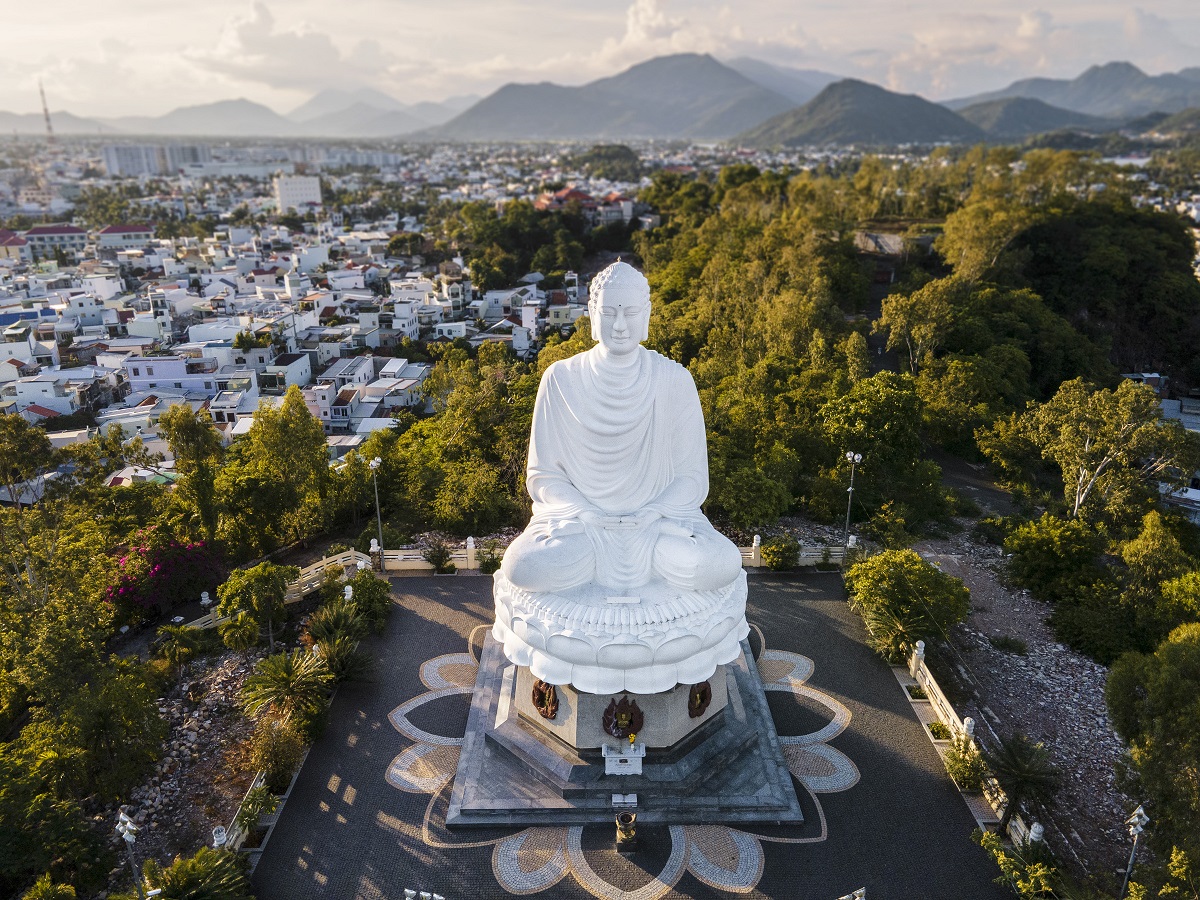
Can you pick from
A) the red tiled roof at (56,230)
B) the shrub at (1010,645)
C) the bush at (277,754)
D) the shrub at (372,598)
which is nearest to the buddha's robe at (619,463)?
the bush at (277,754)

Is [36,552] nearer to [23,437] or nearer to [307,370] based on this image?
[23,437]

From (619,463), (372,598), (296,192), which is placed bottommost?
(372,598)

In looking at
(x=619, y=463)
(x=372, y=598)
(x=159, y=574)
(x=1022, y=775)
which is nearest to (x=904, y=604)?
(x=1022, y=775)

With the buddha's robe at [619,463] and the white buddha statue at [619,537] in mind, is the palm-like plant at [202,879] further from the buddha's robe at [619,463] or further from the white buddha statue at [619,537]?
the buddha's robe at [619,463]

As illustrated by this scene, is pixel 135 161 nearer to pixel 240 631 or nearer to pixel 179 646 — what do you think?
pixel 179 646

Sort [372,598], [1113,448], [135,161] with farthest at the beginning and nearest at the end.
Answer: [135,161] < [1113,448] < [372,598]

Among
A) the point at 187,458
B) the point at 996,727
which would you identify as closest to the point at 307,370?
the point at 187,458

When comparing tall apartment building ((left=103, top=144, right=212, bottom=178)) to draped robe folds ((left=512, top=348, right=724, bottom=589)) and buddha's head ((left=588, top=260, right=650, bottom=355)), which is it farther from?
buddha's head ((left=588, top=260, right=650, bottom=355))
